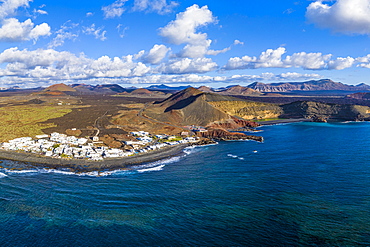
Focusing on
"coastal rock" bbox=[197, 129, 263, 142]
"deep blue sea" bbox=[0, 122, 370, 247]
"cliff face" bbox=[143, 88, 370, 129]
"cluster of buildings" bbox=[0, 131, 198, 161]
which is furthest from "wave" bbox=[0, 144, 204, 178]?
"cliff face" bbox=[143, 88, 370, 129]

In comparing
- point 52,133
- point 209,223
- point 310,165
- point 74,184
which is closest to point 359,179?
point 310,165

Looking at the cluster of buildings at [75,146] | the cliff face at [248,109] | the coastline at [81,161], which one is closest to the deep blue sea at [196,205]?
the coastline at [81,161]

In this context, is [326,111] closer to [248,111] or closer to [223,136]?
[248,111]

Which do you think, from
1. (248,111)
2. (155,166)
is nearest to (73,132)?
(155,166)

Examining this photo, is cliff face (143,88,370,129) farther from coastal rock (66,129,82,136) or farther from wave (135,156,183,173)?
wave (135,156,183,173)

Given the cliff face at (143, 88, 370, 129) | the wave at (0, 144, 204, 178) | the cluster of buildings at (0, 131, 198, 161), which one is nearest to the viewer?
the wave at (0, 144, 204, 178)
